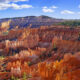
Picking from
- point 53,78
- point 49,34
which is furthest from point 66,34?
point 53,78

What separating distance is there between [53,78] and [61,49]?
946 inches

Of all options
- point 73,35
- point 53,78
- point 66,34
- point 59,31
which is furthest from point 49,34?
point 53,78

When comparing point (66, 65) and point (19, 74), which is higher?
point (66, 65)

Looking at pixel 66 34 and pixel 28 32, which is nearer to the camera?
pixel 66 34

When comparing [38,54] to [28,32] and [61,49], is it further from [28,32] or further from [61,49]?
[28,32]

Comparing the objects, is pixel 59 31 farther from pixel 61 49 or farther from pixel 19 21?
pixel 19 21

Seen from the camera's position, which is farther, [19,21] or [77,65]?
[19,21]

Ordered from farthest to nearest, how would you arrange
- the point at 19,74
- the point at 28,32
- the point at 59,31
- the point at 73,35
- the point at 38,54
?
the point at 28,32, the point at 59,31, the point at 73,35, the point at 38,54, the point at 19,74

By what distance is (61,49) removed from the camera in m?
41.6

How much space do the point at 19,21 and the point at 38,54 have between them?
84881 mm

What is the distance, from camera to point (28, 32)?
70438mm

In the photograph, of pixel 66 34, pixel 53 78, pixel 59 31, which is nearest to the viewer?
pixel 53 78

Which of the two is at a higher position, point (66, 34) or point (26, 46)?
point (66, 34)

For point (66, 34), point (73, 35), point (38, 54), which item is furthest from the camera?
point (66, 34)
